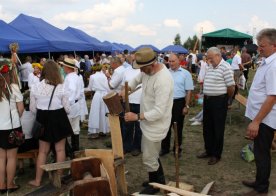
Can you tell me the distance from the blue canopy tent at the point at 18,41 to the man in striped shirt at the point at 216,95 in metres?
8.07

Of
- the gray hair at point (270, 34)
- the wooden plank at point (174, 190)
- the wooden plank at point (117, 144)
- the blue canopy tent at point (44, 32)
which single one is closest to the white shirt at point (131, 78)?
the wooden plank at point (117, 144)

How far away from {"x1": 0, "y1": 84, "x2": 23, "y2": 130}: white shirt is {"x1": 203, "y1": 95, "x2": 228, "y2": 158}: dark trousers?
281cm

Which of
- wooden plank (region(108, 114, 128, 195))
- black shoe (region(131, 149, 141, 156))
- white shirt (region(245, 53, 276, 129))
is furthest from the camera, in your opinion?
black shoe (region(131, 149, 141, 156))

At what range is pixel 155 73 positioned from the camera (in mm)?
3760

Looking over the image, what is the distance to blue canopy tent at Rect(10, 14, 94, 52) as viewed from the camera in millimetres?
13391

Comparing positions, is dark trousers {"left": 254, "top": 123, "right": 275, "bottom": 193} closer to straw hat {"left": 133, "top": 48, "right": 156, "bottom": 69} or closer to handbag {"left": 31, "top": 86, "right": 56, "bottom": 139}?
straw hat {"left": 133, "top": 48, "right": 156, "bottom": 69}

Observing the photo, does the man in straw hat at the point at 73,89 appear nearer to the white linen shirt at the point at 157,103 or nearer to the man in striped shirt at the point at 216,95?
the white linen shirt at the point at 157,103

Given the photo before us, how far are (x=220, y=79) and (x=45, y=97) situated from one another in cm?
255

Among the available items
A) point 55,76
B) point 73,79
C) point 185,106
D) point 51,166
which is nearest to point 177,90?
point 185,106

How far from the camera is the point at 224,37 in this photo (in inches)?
842

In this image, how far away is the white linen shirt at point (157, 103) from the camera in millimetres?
3643

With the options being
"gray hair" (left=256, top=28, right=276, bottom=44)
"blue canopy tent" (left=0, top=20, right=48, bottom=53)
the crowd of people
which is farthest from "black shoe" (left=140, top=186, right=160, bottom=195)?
"blue canopy tent" (left=0, top=20, right=48, bottom=53)

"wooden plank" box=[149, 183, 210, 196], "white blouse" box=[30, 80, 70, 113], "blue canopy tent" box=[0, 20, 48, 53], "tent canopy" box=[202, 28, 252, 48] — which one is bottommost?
"wooden plank" box=[149, 183, 210, 196]

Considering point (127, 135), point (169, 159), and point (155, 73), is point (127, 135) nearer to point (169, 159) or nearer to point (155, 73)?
point (169, 159)
